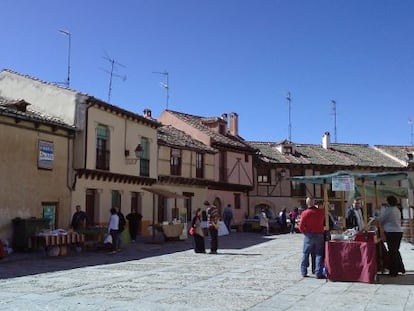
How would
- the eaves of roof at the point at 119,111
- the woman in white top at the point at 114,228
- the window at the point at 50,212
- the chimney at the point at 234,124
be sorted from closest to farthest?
1. the woman in white top at the point at 114,228
2. the window at the point at 50,212
3. the eaves of roof at the point at 119,111
4. the chimney at the point at 234,124

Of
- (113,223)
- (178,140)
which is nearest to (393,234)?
(113,223)

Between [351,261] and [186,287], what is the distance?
3.21 meters

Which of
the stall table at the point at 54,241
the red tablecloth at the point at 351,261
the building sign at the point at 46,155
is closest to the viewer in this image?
the red tablecloth at the point at 351,261

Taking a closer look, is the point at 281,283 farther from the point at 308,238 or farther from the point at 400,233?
the point at 400,233

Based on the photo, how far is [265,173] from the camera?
41.0 meters

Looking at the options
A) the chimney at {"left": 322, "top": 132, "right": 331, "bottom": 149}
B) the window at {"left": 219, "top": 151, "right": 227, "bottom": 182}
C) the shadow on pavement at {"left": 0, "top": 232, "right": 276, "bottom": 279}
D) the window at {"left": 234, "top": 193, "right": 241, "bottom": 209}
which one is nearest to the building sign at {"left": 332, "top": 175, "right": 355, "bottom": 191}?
the shadow on pavement at {"left": 0, "top": 232, "right": 276, "bottom": 279}

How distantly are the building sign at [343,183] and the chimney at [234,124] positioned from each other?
3035cm

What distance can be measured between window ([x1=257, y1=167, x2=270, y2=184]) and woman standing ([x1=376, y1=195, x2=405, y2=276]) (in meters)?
29.3

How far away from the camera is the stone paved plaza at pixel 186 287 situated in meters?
8.11

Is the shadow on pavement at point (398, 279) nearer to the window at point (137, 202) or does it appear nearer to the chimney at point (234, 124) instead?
the window at point (137, 202)

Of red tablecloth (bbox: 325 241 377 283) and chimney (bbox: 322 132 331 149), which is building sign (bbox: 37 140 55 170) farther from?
chimney (bbox: 322 132 331 149)

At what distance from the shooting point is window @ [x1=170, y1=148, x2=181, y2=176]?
96.4 feet

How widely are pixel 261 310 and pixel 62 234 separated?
1005 centimetres

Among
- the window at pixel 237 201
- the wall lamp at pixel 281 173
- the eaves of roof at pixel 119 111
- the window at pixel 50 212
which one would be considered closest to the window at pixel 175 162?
the eaves of roof at pixel 119 111
